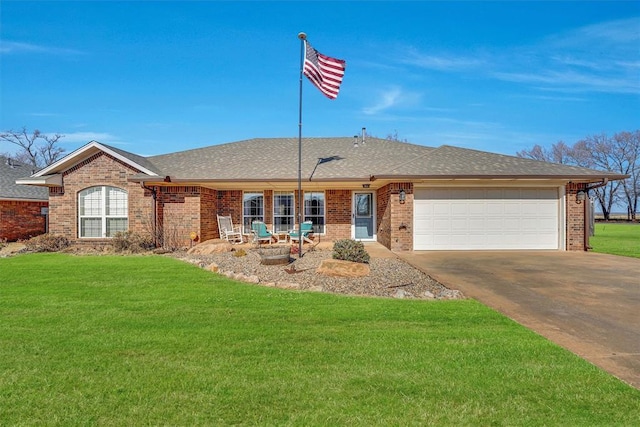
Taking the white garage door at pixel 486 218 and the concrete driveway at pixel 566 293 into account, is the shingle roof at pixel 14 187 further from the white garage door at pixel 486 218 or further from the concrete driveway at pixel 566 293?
the white garage door at pixel 486 218

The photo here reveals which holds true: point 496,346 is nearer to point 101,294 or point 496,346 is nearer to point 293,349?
point 293,349

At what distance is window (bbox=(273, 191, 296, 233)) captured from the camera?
16547 mm

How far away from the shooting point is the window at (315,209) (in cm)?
1638

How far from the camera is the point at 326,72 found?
11.1m

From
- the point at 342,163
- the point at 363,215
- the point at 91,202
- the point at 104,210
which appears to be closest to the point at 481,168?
the point at 363,215

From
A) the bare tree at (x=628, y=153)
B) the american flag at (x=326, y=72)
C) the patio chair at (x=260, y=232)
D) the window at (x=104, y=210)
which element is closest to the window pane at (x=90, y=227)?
the window at (x=104, y=210)

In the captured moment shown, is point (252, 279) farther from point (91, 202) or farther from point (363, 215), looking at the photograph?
point (91, 202)

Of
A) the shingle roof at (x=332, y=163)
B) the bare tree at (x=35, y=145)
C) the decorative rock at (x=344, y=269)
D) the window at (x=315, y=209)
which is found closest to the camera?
the decorative rock at (x=344, y=269)

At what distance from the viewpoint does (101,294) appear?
21.9 feet

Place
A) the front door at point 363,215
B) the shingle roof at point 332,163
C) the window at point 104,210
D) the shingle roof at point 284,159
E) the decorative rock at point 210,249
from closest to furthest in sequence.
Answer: the decorative rock at point 210,249 → the shingle roof at point 332,163 → the window at point 104,210 → the shingle roof at point 284,159 → the front door at point 363,215

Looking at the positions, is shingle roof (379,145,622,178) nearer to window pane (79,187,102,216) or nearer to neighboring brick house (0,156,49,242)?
window pane (79,187,102,216)

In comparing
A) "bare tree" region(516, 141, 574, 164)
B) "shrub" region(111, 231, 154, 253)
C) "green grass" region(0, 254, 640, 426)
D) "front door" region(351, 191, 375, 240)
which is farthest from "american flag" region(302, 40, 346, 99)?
"bare tree" region(516, 141, 574, 164)

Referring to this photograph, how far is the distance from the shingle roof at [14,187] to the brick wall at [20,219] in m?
0.38

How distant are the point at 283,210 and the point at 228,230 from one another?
260 cm
